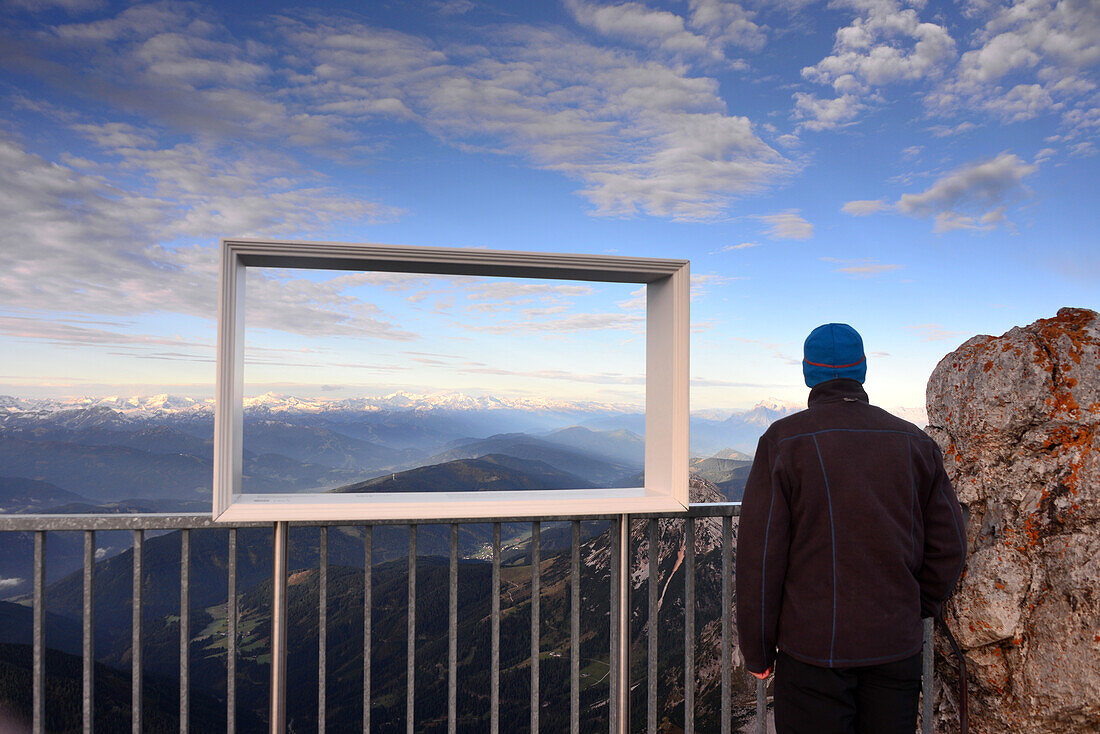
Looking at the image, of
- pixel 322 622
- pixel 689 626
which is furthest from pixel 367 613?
pixel 689 626

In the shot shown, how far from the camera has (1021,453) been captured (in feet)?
7.23

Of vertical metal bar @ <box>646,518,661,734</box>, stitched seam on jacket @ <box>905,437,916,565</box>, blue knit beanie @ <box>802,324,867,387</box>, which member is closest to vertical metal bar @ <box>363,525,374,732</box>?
vertical metal bar @ <box>646,518,661,734</box>

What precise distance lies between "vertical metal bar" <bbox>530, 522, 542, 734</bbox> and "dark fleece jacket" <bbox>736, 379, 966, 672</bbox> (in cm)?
100

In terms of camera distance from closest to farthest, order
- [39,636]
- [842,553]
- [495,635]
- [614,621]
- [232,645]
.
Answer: [842,553]
[39,636]
[232,645]
[495,635]
[614,621]

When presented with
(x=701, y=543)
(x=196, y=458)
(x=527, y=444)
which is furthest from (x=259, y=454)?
(x=701, y=543)

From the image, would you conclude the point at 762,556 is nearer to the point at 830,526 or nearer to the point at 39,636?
the point at 830,526

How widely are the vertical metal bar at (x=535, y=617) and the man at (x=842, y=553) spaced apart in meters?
1.00

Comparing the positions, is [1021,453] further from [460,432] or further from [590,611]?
[460,432]

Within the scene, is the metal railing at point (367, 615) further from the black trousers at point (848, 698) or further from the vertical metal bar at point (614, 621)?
the black trousers at point (848, 698)

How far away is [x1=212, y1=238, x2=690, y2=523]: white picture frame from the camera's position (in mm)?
2270

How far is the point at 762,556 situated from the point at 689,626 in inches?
44.2

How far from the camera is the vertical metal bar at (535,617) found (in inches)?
99.5

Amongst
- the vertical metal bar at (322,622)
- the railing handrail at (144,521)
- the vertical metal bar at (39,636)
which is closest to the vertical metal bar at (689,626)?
the railing handrail at (144,521)

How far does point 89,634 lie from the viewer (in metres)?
2.40
